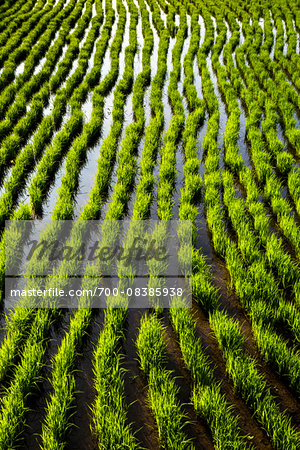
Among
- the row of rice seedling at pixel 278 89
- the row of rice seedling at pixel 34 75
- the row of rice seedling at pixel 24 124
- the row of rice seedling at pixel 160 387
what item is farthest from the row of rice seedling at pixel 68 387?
the row of rice seedling at pixel 278 89

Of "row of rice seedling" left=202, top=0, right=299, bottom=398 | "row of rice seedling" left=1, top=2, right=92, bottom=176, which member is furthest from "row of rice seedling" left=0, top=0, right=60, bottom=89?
"row of rice seedling" left=202, top=0, right=299, bottom=398

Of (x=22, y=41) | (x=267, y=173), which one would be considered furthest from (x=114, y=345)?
(x=22, y=41)

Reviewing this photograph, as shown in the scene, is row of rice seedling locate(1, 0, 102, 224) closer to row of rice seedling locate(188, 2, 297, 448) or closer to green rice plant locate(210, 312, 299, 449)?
row of rice seedling locate(188, 2, 297, 448)

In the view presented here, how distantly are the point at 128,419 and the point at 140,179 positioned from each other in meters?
2.86

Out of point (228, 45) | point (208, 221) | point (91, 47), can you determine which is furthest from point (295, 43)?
point (208, 221)

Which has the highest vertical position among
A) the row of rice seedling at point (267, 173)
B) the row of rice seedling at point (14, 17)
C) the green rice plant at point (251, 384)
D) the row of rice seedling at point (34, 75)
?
the row of rice seedling at point (14, 17)

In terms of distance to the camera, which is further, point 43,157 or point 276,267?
point 43,157

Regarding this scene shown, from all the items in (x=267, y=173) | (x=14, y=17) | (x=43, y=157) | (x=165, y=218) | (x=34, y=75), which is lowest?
(x=165, y=218)

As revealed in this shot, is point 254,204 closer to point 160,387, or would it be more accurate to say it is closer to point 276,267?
point 276,267

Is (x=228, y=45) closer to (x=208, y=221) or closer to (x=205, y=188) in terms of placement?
(x=205, y=188)

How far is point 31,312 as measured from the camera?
107 inches

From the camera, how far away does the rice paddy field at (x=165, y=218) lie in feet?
7.10

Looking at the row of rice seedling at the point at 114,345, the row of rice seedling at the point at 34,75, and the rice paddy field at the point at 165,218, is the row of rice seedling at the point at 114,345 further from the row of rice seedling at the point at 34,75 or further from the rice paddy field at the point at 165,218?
the row of rice seedling at the point at 34,75

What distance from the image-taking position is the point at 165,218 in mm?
3703
